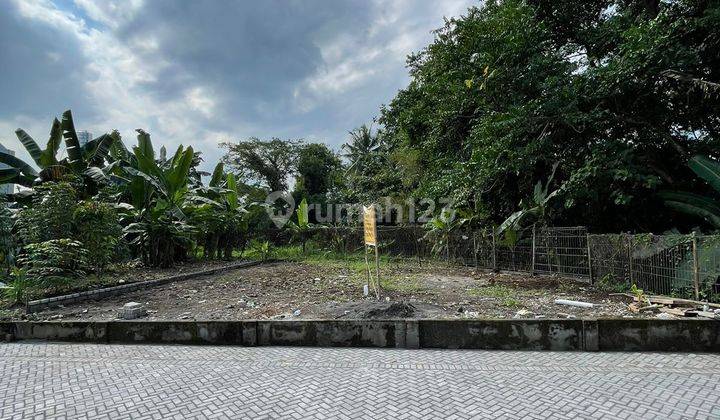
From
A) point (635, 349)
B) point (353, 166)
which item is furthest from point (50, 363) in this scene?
point (353, 166)

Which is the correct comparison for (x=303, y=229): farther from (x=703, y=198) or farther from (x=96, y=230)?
(x=703, y=198)

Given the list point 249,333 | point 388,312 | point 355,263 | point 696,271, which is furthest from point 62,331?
point 355,263

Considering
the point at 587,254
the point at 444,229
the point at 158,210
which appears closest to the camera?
the point at 587,254

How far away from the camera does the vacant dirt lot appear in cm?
648

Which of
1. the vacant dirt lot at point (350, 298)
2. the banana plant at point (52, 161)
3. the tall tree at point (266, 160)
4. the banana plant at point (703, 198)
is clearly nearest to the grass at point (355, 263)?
the vacant dirt lot at point (350, 298)

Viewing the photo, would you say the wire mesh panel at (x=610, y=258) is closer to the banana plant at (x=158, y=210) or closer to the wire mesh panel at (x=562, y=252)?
the wire mesh panel at (x=562, y=252)

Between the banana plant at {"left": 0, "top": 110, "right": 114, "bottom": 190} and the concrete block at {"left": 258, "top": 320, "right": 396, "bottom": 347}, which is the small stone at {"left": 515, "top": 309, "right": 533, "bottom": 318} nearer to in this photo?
the concrete block at {"left": 258, "top": 320, "right": 396, "bottom": 347}

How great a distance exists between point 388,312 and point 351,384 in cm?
209

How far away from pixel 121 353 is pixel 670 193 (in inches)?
451

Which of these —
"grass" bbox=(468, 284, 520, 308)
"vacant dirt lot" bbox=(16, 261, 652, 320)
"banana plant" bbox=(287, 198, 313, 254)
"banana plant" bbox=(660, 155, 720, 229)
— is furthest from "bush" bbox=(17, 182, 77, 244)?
"banana plant" bbox=(660, 155, 720, 229)

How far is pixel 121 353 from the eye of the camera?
529 centimetres

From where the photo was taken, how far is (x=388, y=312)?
6.06 metres

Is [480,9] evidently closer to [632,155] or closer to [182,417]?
[632,155]

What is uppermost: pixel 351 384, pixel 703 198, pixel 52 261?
pixel 703 198
